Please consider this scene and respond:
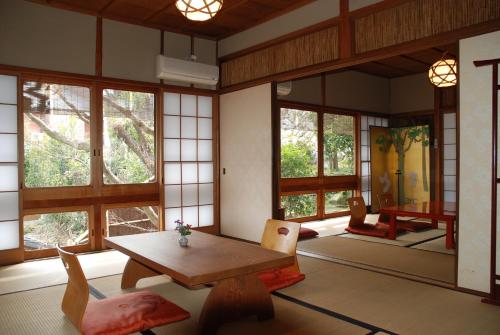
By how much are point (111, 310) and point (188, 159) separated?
3.28m

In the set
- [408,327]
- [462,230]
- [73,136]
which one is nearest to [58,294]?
[73,136]

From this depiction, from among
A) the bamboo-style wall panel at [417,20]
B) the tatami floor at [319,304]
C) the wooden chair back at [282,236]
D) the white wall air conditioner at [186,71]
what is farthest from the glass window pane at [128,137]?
the bamboo-style wall panel at [417,20]

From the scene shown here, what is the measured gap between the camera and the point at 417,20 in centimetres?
364

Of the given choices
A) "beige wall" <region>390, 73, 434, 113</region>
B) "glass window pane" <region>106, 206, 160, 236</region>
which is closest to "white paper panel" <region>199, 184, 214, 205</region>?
"glass window pane" <region>106, 206, 160, 236</region>

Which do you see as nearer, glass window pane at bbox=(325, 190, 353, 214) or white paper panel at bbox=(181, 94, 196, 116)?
white paper panel at bbox=(181, 94, 196, 116)

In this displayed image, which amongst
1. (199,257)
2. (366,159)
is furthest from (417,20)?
(366,159)

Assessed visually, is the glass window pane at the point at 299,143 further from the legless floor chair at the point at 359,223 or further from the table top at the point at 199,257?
the table top at the point at 199,257

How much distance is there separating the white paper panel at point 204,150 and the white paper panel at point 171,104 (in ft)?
1.91

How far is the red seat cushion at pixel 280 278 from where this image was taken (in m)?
3.35

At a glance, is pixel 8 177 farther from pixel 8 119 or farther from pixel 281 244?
pixel 281 244

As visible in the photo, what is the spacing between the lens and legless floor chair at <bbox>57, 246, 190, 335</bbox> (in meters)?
2.39

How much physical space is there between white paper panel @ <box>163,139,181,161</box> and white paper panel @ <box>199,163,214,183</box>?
428mm

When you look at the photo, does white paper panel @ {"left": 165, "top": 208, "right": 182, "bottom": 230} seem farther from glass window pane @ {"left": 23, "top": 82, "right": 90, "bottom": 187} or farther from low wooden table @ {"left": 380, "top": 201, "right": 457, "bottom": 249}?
low wooden table @ {"left": 380, "top": 201, "right": 457, "bottom": 249}

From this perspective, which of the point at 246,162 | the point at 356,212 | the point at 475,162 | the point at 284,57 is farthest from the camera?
the point at 356,212
